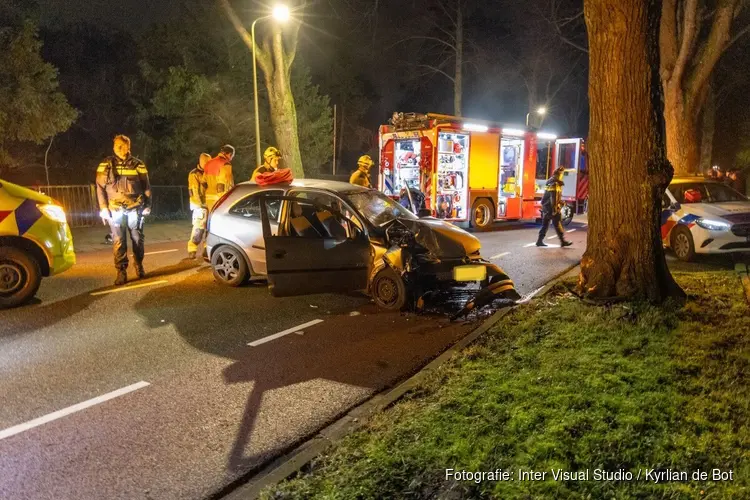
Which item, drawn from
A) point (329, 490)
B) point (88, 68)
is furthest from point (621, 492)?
point (88, 68)

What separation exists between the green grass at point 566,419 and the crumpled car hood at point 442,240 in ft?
4.78

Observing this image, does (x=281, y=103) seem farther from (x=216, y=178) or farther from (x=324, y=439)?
(x=324, y=439)

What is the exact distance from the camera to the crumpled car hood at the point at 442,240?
6961 millimetres

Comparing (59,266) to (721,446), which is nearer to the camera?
(721,446)

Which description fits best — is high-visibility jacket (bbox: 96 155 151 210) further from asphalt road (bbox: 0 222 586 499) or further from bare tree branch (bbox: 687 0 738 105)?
bare tree branch (bbox: 687 0 738 105)

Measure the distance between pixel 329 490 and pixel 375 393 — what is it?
1644 millimetres

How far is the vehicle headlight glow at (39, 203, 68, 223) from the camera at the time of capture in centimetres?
711

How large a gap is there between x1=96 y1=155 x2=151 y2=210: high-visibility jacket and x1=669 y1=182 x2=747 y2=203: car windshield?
9.85 m

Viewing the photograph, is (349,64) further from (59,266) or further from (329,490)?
(329,490)

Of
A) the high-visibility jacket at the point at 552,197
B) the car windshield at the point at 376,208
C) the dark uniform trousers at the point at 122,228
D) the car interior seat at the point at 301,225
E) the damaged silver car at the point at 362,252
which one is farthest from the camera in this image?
the high-visibility jacket at the point at 552,197

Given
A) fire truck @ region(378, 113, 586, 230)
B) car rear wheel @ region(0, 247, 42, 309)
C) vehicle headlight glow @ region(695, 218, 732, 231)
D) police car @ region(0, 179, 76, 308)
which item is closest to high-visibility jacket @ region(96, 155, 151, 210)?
police car @ region(0, 179, 76, 308)

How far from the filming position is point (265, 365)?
207 inches

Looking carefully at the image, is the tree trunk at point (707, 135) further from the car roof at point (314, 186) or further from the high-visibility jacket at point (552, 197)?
the car roof at point (314, 186)

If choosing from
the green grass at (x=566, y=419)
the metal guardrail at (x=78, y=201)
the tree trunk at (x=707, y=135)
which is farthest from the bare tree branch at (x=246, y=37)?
the tree trunk at (x=707, y=135)
